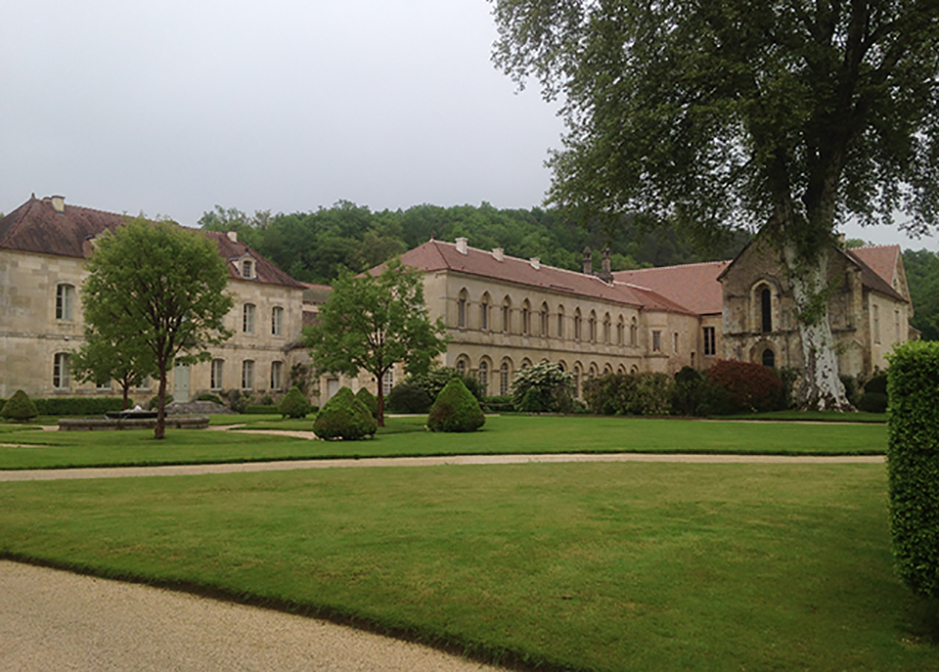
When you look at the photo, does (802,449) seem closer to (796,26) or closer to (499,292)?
(796,26)

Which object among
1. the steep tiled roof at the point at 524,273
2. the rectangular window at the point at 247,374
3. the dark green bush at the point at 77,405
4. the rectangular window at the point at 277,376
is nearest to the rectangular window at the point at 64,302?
the dark green bush at the point at 77,405

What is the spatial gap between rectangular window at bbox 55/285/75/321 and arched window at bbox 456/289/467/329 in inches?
827

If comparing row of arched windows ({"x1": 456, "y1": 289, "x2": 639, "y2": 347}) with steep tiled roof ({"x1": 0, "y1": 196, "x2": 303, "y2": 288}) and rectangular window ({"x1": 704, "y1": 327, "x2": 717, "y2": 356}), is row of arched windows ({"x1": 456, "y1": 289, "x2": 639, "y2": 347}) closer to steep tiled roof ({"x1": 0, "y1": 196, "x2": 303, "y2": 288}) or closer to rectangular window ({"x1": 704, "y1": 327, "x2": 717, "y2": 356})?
rectangular window ({"x1": 704, "y1": 327, "x2": 717, "y2": 356})

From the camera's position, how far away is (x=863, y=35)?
958 inches

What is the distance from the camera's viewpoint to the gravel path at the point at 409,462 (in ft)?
41.0

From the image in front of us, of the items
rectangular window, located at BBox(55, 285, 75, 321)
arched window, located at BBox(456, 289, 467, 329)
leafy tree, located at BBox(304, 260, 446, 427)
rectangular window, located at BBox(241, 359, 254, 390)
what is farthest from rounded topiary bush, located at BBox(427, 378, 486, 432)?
rectangular window, located at BBox(241, 359, 254, 390)

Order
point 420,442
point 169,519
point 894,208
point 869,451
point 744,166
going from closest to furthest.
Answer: point 169,519 → point 869,451 → point 420,442 → point 744,166 → point 894,208

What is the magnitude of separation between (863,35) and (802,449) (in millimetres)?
16356

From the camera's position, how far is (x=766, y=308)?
1902 inches

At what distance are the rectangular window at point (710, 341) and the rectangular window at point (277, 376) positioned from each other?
3454cm

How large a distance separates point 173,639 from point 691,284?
6271 centimetres

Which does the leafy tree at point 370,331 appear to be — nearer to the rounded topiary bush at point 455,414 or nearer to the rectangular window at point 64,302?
the rounded topiary bush at point 455,414

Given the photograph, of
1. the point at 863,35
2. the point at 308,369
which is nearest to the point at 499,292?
the point at 308,369

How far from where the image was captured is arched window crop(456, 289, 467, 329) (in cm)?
4578
